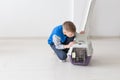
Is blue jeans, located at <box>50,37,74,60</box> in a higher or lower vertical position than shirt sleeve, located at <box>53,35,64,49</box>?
lower

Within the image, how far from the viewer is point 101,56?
3.00 meters

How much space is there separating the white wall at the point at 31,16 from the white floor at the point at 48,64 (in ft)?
0.92

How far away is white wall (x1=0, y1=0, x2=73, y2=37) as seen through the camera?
3.63 m

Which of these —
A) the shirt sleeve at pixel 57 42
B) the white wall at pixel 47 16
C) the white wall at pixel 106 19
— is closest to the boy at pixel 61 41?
the shirt sleeve at pixel 57 42

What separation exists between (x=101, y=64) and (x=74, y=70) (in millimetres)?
304

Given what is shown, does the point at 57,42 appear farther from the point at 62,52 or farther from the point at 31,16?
the point at 31,16

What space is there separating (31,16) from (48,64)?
110 cm

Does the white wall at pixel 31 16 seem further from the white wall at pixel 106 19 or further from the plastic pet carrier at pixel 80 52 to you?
the plastic pet carrier at pixel 80 52

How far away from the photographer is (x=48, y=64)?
2.79 m

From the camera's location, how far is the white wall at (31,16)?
3633 mm

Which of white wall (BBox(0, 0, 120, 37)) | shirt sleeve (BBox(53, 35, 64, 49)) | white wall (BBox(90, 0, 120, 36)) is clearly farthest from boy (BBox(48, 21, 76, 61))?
white wall (BBox(90, 0, 120, 36))

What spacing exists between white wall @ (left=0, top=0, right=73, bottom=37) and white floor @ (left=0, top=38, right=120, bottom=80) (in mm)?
280

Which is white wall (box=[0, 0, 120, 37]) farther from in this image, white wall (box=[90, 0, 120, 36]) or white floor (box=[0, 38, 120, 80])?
white floor (box=[0, 38, 120, 80])

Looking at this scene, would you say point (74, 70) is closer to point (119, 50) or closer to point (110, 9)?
point (119, 50)
